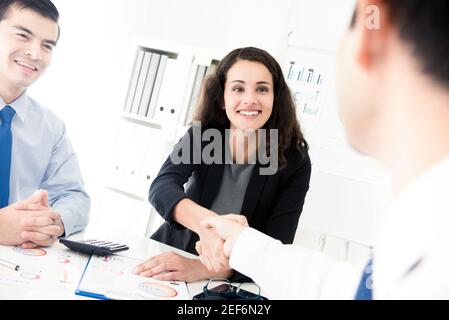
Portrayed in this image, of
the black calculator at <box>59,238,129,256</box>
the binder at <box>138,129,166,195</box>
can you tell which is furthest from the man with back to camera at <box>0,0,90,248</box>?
the binder at <box>138,129,166,195</box>

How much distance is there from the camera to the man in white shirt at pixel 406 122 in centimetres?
36

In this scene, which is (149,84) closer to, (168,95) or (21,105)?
(168,95)

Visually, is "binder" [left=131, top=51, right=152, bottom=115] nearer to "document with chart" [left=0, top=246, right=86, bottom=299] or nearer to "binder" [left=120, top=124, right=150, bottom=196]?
"binder" [left=120, top=124, right=150, bottom=196]

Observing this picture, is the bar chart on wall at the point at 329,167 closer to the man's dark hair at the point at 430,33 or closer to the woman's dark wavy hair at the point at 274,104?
the woman's dark wavy hair at the point at 274,104

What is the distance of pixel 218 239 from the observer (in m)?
1.07

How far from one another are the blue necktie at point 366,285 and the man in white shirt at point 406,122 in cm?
15

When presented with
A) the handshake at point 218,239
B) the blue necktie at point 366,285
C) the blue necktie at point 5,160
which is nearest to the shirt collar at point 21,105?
the blue necktie at point 5,160

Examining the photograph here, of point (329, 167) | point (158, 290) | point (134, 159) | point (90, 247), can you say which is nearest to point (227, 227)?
point (158, 290)

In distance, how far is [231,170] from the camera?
5.65ft

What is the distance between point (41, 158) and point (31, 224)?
1.85ft

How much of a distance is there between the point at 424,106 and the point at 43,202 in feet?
3.59

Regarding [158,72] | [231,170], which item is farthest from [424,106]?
[158,72]
